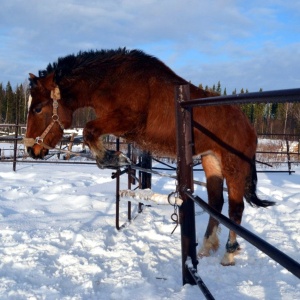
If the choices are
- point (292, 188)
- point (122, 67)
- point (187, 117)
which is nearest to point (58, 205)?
point (122, 67)

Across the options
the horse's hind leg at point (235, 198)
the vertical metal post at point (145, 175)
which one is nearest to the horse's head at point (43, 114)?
the vertical metal post at point (145, 175)

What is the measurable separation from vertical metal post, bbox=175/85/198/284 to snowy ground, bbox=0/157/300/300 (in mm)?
270

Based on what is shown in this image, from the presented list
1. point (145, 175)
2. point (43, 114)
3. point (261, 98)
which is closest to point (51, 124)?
point (43, 114)

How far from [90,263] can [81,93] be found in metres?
1.71

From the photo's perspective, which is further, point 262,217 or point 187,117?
point 262,217

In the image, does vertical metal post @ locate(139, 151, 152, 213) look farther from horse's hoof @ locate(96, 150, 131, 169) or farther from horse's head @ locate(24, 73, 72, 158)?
horse's hoof @ locate(96, 150, 131, 169)

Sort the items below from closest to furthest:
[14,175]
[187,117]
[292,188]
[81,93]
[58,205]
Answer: [187,117], [81,93], [58,205], [292,188], [14,175]

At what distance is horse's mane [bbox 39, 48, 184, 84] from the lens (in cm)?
357

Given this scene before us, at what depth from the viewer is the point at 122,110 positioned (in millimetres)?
3355

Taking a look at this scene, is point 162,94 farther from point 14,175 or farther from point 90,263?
point 14,175

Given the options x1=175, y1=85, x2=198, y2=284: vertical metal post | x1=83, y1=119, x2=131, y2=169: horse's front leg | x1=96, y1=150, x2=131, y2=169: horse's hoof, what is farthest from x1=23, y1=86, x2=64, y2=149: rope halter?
x1=175, y1=85, x2=198, y2=284: vertical metal post

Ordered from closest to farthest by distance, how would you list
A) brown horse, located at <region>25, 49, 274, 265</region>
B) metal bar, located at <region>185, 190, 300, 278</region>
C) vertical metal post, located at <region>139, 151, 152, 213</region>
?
metal bar, located at <region>185, 190, 300, 278</region> → brown horse, located at <region>25, 49, 274, 265</region> → vertical metal post, located at <region>139, 151, 152, 213</region>

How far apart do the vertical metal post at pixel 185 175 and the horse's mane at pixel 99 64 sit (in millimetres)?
1202

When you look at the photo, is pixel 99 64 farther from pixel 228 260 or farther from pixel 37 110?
pixel 228 260
